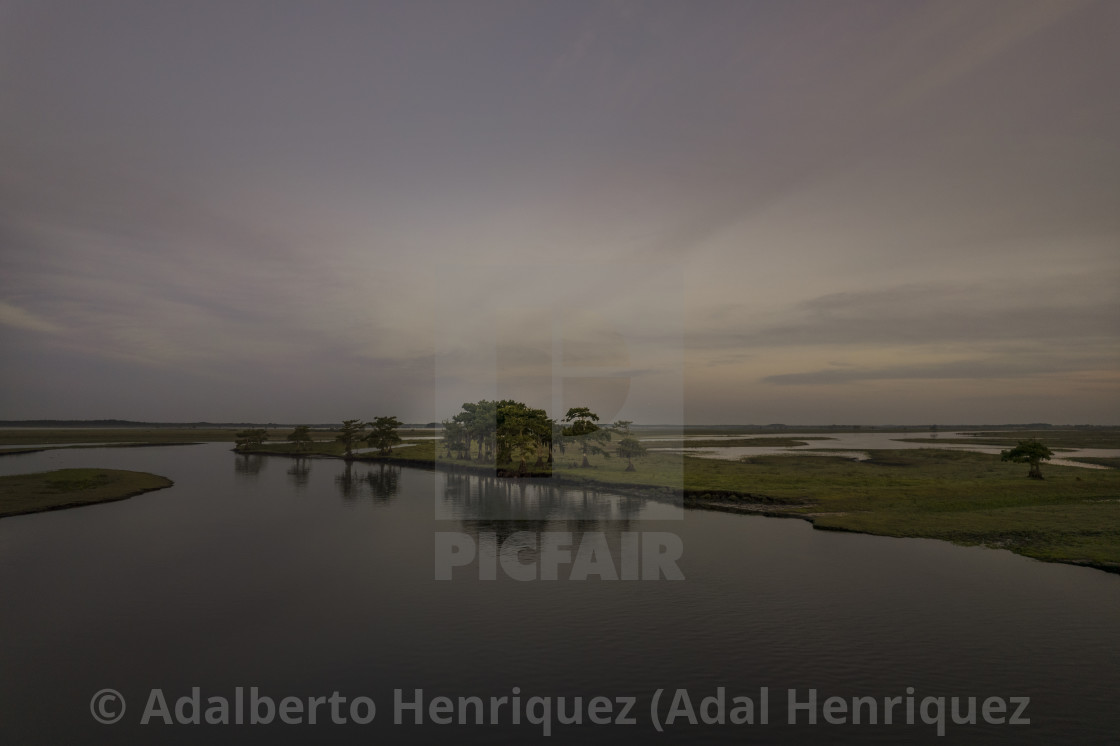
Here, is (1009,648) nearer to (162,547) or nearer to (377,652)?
(377,652)

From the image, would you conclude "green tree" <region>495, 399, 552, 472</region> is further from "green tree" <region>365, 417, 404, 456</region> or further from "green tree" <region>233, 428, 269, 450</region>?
"green tree" <region>233, 428, 269, 450</region>

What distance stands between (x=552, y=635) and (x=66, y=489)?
7243 cm

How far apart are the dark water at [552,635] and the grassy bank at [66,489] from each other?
16.6 m

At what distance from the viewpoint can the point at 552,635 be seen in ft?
82.5

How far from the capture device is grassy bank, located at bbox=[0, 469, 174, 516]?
58.1m

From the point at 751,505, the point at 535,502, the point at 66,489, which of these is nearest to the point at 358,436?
the point at 66,489

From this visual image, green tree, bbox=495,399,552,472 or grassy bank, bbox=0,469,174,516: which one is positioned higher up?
green tree, bbox=495,399,552,472

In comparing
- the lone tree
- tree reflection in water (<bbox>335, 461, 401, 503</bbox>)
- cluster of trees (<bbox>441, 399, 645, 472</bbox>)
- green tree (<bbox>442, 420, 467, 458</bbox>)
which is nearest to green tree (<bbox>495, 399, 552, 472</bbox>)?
cluster of trees (<bbox>441, 399, 645, 472</bbox>)

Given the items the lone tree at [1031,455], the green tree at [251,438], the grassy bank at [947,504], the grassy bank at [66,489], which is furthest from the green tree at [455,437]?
the lone tree at [1031,455]

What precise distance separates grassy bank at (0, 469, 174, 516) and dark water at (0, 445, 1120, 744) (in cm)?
1663

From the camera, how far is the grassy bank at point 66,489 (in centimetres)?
5809

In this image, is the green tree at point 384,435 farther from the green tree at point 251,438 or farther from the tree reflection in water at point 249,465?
the green tree at point 251,438

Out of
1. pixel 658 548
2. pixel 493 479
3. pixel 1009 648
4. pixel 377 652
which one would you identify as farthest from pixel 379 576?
pixel 493 479

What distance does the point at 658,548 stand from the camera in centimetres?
4131
